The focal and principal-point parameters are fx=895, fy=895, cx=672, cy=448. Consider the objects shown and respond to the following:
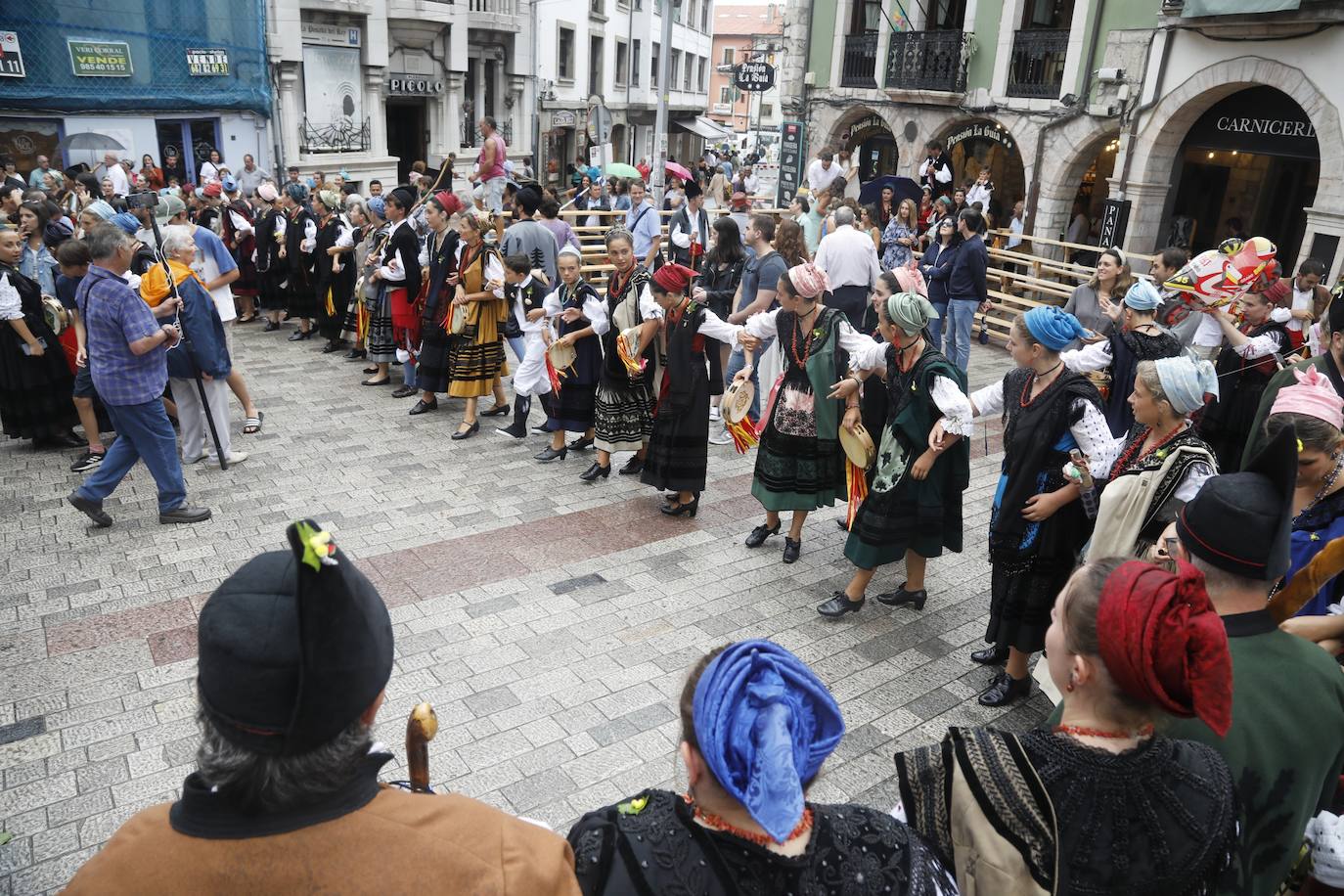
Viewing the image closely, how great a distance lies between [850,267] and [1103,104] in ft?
32.7

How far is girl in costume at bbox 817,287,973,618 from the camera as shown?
4.70 m

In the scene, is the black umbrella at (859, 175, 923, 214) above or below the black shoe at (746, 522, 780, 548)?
above

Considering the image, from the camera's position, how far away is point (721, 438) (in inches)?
337

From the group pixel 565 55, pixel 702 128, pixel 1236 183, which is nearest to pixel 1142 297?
pixel 1236 183

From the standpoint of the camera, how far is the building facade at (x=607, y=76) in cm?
3253

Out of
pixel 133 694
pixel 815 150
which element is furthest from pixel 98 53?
pixel 133 694

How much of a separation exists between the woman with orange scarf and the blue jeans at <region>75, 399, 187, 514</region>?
0.94 meters

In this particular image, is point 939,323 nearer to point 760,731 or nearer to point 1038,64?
point 1038,64

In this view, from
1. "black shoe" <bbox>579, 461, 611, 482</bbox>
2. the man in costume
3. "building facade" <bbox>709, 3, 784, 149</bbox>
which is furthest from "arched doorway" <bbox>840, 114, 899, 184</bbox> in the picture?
"building facade" <bbox>709, 3, 784, 149</bbox>

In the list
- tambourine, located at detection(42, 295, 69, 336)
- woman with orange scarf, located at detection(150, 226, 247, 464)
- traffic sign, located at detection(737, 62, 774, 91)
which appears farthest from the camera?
traffic sign, located at detection(737, 62, 774, 91)

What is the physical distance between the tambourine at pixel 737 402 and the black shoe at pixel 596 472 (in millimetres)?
1697

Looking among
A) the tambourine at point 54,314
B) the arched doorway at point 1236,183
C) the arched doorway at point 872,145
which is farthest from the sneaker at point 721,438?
the arched doorway at point 872,145

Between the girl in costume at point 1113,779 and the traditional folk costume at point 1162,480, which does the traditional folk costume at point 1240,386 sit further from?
the girl in costume at point 1113,779

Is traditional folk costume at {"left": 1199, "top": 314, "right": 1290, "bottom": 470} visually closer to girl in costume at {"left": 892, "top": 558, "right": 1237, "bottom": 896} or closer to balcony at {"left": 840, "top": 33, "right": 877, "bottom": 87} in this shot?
girl in costume at {"left": 892, "top": 558, "right": 1237, "bottom": 896}
